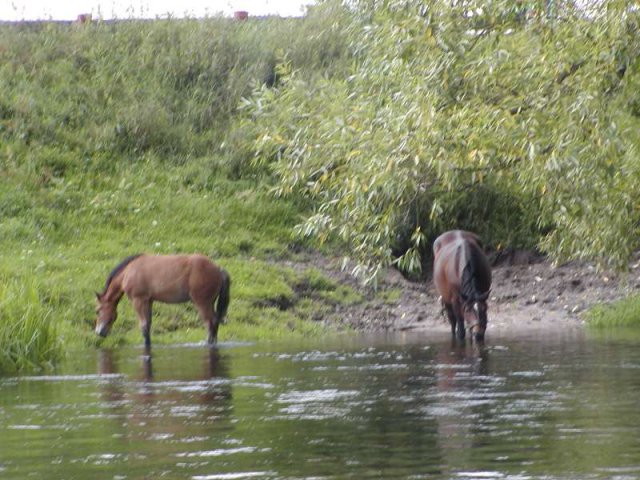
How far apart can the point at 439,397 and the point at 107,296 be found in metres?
9.77

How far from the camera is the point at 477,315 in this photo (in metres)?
19.5

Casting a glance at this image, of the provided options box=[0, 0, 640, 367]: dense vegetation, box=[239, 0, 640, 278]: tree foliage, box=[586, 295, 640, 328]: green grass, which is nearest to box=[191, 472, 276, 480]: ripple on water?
box=[239, 0, 640, 278]: tree foliage

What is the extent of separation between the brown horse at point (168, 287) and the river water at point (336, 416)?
10.7ft

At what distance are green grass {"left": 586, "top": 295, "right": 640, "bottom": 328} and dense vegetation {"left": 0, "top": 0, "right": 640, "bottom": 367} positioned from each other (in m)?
1.45

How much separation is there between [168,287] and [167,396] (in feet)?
26.7

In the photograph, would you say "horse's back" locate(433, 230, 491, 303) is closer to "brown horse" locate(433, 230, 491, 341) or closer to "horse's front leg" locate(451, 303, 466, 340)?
"brown horse" locate(433, 230, 491, 341)

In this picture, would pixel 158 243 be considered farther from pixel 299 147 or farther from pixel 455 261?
pixel 299 147

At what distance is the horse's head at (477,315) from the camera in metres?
19.3

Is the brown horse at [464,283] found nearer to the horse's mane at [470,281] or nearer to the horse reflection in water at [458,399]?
the horse's mane at [470,281]

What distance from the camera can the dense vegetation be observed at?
15.0 metres

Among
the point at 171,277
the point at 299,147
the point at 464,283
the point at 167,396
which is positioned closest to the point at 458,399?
the point at 167,396

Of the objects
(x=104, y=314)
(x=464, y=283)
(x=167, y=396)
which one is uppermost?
(x=464, y=283)

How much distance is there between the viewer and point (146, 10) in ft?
115

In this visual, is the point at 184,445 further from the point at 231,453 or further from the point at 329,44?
the point at 329,44
